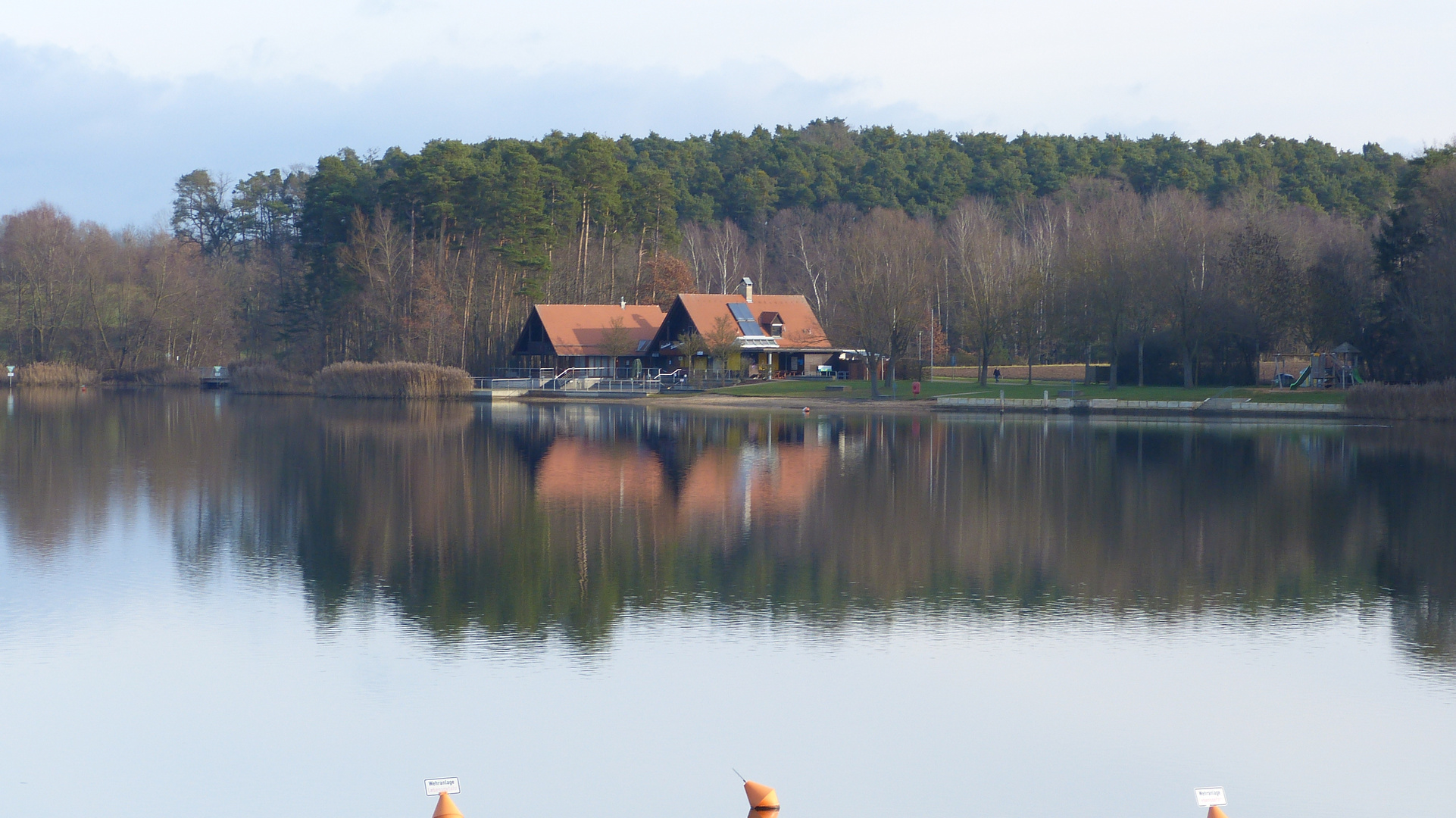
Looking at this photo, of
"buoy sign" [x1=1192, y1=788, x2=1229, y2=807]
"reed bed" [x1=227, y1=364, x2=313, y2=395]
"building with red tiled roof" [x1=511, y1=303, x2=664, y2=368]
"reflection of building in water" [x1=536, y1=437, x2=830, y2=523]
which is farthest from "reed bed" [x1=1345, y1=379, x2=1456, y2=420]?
"reed bed" [x1=227, y1=364, x2=313, y2=395]

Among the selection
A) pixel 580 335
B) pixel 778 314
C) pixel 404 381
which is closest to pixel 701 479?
pixel 404 381

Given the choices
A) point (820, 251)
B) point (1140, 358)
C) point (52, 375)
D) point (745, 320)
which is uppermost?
point (820, 251)

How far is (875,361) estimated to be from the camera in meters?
66.2

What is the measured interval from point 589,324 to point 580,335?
119 cm

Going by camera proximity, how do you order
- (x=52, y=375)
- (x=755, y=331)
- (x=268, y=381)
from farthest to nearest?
(x=52, y=375)
(x=268, y=381)
(x=755, y=331)

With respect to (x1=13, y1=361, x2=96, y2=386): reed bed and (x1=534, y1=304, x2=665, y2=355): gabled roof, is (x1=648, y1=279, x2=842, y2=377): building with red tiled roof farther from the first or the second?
(x1=13, y1=361, x2=96, y2=386): reed bed

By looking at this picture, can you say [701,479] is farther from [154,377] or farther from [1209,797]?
[154,377]

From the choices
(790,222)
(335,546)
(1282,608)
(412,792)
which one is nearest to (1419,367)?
(1282,608)

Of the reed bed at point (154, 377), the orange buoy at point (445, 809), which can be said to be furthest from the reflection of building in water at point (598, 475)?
the reed bed at point (154, 377)

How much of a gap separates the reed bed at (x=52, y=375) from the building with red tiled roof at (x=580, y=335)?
98.0 feet

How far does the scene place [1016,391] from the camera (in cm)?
5991

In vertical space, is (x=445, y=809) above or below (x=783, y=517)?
below

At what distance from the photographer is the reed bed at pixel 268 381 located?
77175 millimetres

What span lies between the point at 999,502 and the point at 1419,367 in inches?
1319
